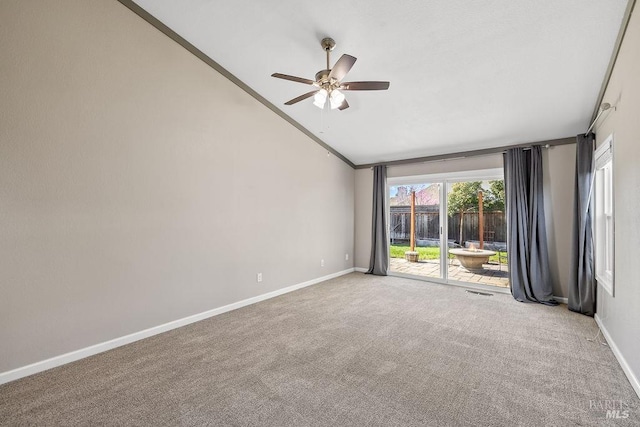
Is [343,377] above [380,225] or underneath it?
underneath

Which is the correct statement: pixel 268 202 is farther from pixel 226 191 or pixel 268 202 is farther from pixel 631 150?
pixel 631 150

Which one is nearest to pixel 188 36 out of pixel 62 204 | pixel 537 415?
pixel 62 204

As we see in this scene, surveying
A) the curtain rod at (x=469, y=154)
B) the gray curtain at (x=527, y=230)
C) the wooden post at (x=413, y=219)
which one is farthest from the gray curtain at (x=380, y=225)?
the gray curtain at (x=527, y=230)

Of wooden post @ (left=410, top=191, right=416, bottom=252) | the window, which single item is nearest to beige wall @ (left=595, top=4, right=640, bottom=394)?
the window

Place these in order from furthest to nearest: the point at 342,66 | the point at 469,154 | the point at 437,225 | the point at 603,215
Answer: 1. the point at 437,225
2. the point at 469,154
3. the point at 603,215
4. the point at 342,66

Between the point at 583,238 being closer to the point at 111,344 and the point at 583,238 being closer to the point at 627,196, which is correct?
the point at 627,196

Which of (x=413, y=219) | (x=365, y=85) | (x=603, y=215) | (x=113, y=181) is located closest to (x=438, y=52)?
(x=365, y=85)

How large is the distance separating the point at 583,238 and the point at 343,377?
11.8ft

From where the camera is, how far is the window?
308cm

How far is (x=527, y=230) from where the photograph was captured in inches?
166

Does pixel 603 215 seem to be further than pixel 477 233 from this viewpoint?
No

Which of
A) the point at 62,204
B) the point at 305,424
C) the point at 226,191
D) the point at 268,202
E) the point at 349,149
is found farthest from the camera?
the point at 349,149

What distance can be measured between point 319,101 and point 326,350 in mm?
2498

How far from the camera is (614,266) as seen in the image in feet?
8.68
